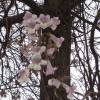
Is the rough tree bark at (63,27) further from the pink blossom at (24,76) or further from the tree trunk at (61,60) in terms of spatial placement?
the pink blossom at (24,76)

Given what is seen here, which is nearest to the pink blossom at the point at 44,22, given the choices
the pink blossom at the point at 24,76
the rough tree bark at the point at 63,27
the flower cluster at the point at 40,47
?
the flower cluster at the point at 40,47

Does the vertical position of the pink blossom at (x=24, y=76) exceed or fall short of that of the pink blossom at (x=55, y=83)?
it exceeds it

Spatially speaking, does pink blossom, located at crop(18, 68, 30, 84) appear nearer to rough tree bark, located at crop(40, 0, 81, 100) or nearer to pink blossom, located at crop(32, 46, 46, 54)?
pink blossom, located at crop(32, 46, 46, 54)

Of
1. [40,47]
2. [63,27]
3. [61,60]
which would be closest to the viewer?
[40,47]

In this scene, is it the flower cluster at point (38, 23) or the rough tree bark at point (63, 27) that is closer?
the flower cluster at point (38, 23)

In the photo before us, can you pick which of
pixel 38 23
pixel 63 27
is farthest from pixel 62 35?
pixel 38 23

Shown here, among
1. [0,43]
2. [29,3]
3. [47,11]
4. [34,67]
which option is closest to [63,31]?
[47,11]

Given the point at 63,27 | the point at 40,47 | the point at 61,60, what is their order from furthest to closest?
the point at 63,27 → the point at 61,60 → the point at 40,47

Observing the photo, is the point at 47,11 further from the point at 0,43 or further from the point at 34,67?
the point at 34,67

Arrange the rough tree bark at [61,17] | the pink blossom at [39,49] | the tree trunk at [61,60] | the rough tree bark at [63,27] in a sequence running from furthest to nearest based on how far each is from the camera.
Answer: the rough tree bark at [61,17], the rough tree bark at [63,27], the tree trunk at [61,60], the pink blossom at [39,49]

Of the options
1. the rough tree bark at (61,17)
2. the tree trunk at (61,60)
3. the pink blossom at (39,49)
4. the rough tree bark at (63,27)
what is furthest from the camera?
the rough tree bark at (61,17)

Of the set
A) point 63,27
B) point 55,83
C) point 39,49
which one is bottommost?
point 55,83

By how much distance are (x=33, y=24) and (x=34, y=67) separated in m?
0.15

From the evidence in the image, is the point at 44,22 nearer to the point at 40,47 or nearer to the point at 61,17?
the point at 40,47
